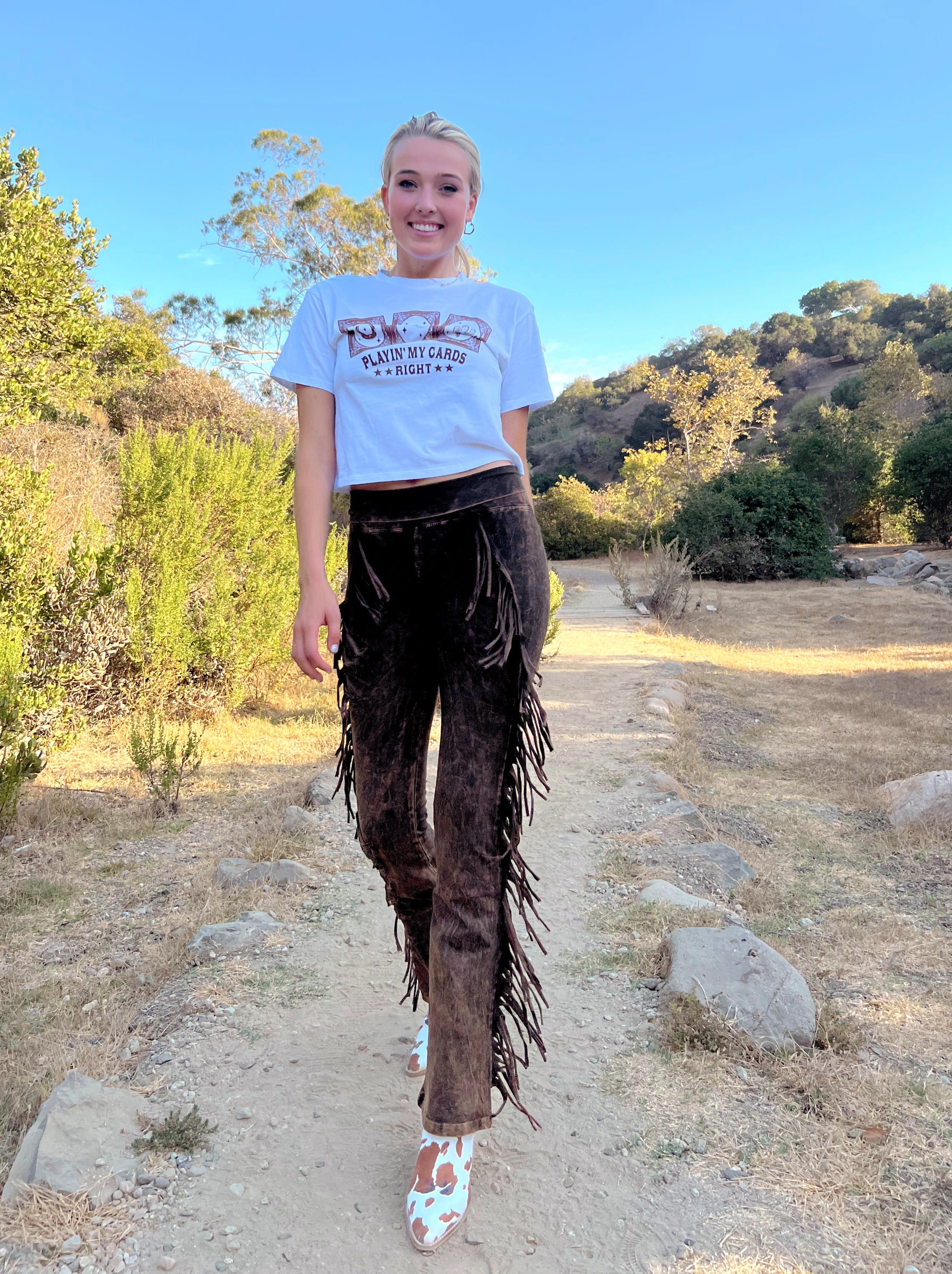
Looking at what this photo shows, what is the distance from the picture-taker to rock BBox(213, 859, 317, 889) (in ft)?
9.71

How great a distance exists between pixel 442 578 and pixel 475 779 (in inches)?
13.9

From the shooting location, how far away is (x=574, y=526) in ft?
72.7

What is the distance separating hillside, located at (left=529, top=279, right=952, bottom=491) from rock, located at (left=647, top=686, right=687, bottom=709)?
2958 cm

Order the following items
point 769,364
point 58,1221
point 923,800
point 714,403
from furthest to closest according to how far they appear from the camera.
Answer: point 769,364 < point 714,403 < point 923,800 < point 58,1221

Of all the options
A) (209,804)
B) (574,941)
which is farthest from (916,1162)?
(209,804)

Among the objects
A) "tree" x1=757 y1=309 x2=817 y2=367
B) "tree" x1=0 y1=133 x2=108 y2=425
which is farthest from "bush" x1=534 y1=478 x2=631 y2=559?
"tree" x1=757 y1=309 x2=817 y2=367

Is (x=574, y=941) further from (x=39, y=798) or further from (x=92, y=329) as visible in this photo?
(x=92, y=329)

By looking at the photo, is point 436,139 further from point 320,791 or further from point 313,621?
point 320,791

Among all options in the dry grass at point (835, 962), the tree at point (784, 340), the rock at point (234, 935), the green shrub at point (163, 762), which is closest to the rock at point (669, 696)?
the dry grass at point (835, 962)

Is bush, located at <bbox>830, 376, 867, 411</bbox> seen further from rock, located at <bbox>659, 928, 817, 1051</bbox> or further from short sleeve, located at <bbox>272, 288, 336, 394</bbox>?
short sleeve, located at <bbox>272, 288, 336, 394</bbox>

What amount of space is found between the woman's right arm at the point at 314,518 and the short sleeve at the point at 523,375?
1.06 feet

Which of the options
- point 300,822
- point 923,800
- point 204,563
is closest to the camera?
point 300,822

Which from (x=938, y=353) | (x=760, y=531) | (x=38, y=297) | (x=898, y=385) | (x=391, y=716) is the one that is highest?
(x=938, y=353)

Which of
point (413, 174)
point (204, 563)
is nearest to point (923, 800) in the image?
point (413, 174)
